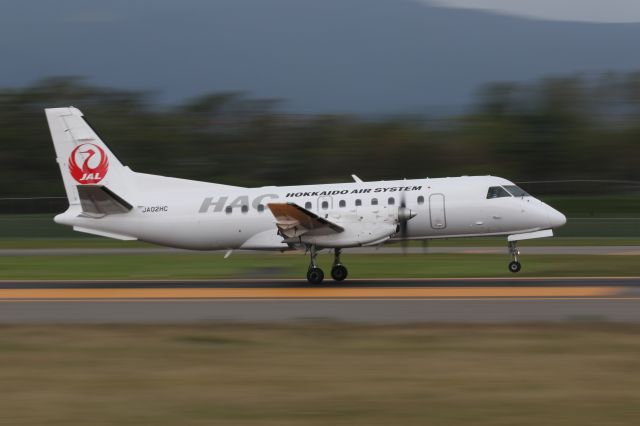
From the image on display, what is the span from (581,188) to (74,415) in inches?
1601

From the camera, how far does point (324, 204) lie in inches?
862

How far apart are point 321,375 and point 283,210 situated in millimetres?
9043

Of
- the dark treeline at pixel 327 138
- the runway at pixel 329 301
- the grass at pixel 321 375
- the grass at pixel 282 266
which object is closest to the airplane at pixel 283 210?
the runway at pixel 329 301

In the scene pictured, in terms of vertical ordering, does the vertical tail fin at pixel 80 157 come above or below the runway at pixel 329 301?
above

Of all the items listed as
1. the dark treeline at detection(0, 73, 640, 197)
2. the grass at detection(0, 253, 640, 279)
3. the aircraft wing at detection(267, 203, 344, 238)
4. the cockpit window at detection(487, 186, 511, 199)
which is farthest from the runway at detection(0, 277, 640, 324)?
the dark treeline at detection(0, 73, 640, 197)

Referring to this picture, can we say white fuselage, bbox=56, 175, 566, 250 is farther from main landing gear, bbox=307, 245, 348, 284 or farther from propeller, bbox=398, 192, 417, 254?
main landing gear, bbox=307, 245, 348, 284

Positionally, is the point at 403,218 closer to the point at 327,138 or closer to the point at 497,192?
the point at 497,192

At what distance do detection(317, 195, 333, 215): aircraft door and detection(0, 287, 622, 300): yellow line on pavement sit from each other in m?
2.19

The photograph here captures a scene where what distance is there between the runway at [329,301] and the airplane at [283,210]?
118 centimetres

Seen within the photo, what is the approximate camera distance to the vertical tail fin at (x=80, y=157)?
2327cm

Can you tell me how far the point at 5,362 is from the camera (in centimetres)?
1281

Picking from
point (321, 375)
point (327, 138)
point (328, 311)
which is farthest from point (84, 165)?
point (327, 138)

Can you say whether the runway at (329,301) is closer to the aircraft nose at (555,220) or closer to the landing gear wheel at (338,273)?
the landing gear wheel at (338,273)

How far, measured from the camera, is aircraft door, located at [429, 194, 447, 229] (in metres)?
21.7
